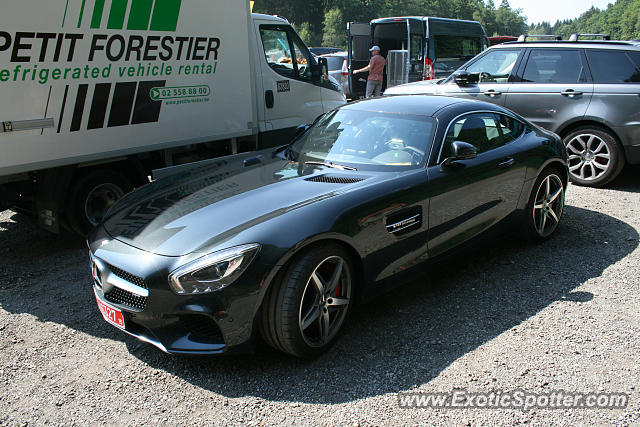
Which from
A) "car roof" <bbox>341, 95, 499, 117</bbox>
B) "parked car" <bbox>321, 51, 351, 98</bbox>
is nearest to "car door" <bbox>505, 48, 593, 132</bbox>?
"car roof" <bbox>341, 95, 499, 117</bbox>

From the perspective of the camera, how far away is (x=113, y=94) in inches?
207

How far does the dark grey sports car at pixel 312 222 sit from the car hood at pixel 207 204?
1 cm

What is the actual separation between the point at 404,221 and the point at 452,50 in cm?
1283

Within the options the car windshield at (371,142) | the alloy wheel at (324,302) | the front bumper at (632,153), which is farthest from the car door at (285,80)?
the alloy wheel at (324,302)

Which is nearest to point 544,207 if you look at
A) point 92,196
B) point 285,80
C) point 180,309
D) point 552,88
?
point 552,88

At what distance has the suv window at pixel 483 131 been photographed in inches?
165

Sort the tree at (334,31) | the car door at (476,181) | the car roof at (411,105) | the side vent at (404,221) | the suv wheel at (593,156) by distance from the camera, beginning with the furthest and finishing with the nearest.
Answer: the tree at (334,31) < the suv wheel at (593,156) < the car roof at (411,105) < the car door at (476,181) < the side vent at (404,221)

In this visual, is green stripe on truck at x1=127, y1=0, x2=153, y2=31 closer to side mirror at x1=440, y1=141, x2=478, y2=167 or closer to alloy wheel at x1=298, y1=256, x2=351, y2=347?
side mirror at x1=440, y1=141, x2=478, y2=167

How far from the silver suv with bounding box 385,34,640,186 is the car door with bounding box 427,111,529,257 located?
267 centimetres

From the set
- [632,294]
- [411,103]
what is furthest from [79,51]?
[632,294]

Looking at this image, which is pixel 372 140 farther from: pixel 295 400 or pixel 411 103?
pixel 295 400

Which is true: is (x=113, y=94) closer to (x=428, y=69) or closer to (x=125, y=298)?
(x=125, y=298)

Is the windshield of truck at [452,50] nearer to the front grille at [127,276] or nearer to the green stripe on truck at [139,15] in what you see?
the green stripe on truck at [139,15]

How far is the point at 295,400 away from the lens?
2.88 m
